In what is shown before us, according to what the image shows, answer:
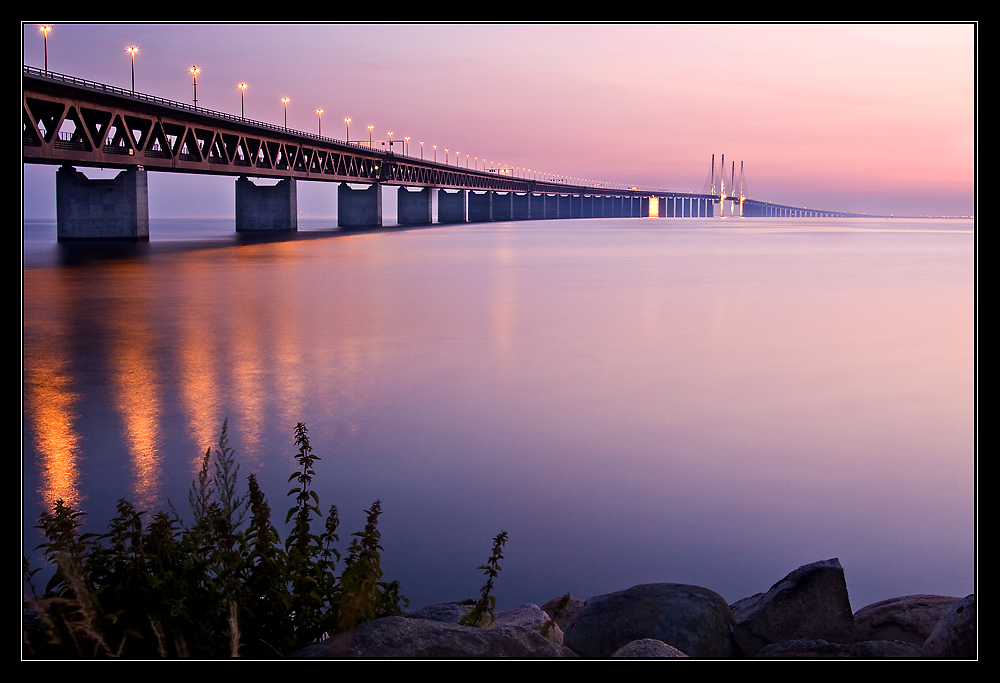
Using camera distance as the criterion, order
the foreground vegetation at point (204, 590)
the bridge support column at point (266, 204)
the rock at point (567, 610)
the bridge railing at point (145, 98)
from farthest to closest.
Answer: the bridge support column at point (266, 204) < the bridge railing at point (145, 98) < the rock at point (567, 610) < the foreground vegetation at point (204, 590)

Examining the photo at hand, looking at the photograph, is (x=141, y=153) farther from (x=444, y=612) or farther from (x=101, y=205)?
(x=444, y=612)

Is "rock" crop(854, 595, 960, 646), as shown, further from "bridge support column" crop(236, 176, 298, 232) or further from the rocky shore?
"bridge support column" crop(236, 176, 298, 232)

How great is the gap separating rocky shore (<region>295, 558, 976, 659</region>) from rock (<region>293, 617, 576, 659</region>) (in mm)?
871

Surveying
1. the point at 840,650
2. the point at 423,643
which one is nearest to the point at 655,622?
the point at 840,650

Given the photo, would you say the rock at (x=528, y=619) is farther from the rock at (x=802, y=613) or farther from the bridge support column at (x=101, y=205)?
the bridge support column at (x=101, y=205)

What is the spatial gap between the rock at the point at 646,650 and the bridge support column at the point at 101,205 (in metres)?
71.2

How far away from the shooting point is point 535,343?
71.8ft

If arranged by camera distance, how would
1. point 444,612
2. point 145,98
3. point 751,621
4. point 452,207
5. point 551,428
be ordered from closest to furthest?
point 444,612 → point 751,621 → point 551,428 → point 145,98 → point 452,207

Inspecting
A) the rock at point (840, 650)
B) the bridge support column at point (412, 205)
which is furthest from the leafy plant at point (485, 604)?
the bridge support column at point (412, 205)

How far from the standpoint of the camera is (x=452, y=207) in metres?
196

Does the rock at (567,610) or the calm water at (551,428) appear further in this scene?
the calm water at (551,428)

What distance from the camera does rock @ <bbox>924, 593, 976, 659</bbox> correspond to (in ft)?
19.7

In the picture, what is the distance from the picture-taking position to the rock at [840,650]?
18.2ft

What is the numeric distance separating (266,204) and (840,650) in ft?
345
